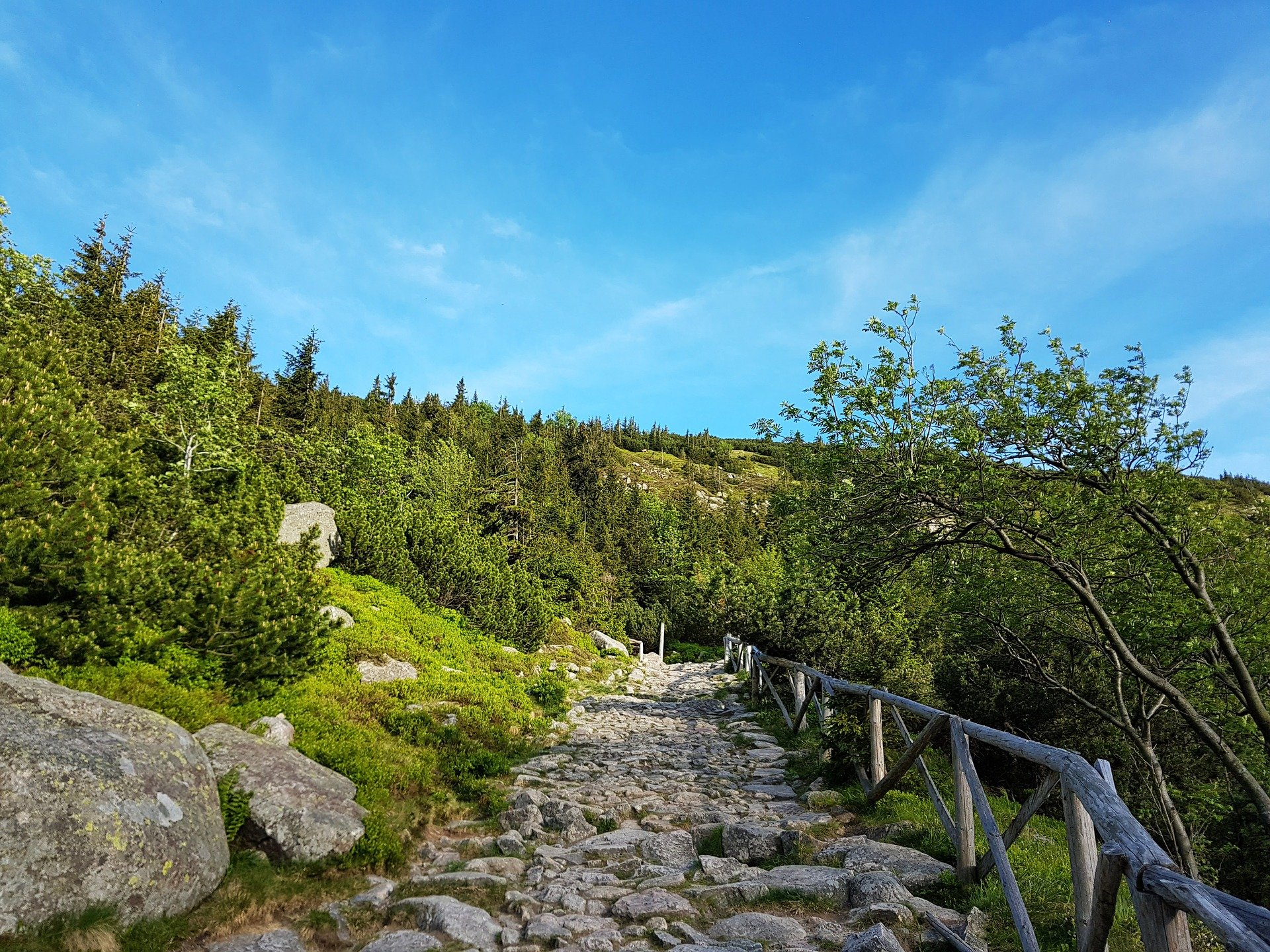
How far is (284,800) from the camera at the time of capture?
6270 mm

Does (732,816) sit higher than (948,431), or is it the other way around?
(948,431)

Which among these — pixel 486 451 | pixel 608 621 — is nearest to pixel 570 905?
pixel 608 621

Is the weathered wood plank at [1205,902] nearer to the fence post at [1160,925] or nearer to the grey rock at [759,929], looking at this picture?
the fence post at [1160,925]

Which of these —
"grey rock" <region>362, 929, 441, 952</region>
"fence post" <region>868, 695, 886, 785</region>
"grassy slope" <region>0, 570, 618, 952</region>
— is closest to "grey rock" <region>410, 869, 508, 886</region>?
"grassy slope" <region>0, 570, 618, 952</region>

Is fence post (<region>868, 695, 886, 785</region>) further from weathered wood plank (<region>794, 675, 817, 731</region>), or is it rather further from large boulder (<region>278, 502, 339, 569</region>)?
large boulder (<region>278, 502, 339, 569</region>)

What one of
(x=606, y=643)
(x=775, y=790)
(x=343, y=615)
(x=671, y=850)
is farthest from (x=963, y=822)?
(x=606, y=643)

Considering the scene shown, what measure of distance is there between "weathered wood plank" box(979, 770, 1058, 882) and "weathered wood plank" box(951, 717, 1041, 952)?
0.27 ft

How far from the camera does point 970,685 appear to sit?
17.8 m

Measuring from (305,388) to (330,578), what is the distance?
41536mm

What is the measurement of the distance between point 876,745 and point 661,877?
3815 mm

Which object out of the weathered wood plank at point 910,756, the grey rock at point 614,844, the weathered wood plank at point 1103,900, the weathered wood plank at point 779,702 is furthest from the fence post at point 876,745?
the weathered wood plank at point 779,702

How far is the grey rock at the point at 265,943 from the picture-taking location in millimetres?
4398

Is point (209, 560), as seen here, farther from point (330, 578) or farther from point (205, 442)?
point (205, 442)

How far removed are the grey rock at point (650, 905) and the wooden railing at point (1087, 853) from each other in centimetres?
211
